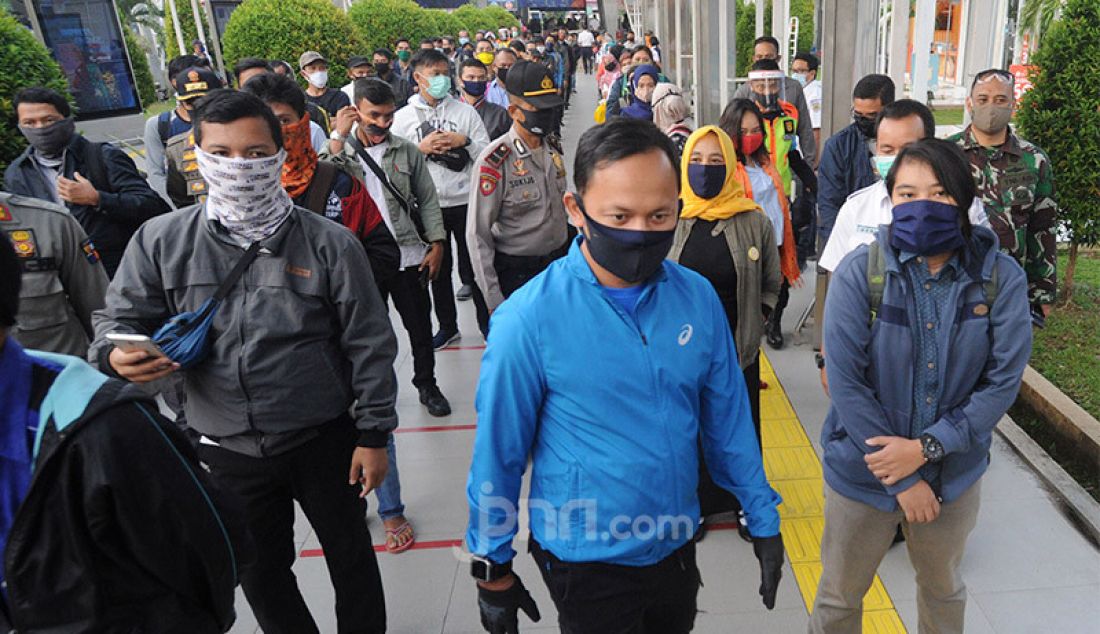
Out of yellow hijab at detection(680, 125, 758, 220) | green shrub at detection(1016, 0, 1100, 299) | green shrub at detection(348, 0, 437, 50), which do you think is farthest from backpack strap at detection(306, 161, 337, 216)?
green shrub at detection(348, 0, 437, 50)

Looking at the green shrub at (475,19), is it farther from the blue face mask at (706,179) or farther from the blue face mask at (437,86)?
the blue face mask at (706,179)

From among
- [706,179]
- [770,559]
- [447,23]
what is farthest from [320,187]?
[447,23]

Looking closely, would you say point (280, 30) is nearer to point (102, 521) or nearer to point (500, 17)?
point (102, 521)

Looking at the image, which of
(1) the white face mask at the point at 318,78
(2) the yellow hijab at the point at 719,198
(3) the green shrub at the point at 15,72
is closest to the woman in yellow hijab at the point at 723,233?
(2) the yellow hijab at the point at 719,198

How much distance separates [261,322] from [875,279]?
1.82 metres

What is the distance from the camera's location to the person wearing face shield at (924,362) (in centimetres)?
221

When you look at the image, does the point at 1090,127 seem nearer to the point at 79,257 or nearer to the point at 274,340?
the point at 274,340

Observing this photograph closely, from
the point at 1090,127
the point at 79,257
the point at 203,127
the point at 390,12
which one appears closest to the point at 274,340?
the point at 203,127

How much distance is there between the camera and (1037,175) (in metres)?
3.74

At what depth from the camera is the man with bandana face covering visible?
3963mm

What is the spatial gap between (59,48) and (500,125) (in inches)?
245

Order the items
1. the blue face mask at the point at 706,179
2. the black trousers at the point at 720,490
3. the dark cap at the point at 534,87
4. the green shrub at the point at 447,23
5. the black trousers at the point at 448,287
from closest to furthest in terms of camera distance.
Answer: the blue face mask at the point at 706,179
the black trousers at the point at 720,490
the dark cap at the point at 534,87
the black trousers at the point at 448,287
the green shrub at the point at 447,23

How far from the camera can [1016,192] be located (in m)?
3.73

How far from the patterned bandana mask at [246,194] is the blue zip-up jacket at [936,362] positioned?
174 centimetres
